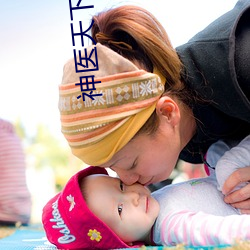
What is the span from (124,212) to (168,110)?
0.79 ft

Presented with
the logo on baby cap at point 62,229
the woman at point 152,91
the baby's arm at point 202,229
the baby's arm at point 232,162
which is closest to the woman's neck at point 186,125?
the woman at point 152,91

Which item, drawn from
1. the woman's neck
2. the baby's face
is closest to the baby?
the baby's face

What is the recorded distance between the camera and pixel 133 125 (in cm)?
102

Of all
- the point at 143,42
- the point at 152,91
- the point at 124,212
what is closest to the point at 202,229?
the point at 124,212

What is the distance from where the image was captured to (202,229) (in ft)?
3.03

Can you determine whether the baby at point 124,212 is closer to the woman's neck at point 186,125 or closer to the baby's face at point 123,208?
the baby's face at point 123,208

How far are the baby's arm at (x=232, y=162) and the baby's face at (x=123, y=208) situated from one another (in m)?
0.17

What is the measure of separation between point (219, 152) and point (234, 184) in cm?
17

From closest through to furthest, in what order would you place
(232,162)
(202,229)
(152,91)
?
(202,229) → (152,91) → (232,162)

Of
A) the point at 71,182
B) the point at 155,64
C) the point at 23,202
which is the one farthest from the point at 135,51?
the point at 23,202

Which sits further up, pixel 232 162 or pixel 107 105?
pixel 107 105

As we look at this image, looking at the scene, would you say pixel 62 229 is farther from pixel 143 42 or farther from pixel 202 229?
pixel 143 42

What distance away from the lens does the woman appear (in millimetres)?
1002

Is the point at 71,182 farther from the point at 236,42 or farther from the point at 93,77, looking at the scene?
the point at 236,42
